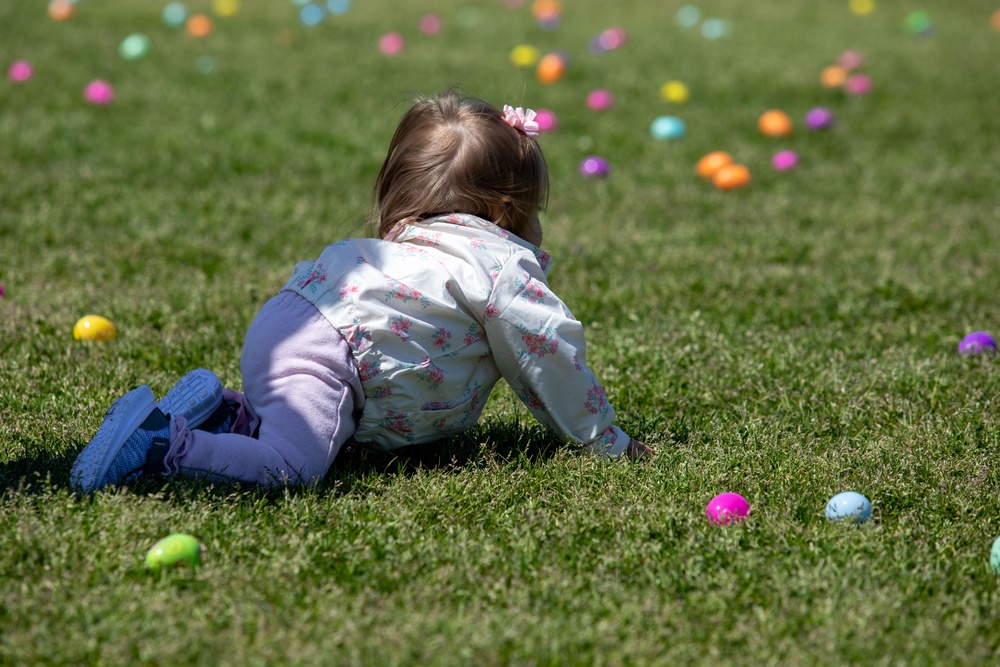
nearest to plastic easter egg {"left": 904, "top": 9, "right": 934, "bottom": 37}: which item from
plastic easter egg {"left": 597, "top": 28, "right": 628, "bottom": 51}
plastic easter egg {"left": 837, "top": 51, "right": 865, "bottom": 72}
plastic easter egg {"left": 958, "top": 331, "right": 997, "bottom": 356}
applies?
plastic easter egg {"left": 837, "top": 51, "right": 865, "bottom": 72}

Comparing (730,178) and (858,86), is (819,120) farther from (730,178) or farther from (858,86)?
(730,178)

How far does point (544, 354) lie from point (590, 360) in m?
1.07

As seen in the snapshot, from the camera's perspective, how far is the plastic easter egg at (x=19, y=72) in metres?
7.86

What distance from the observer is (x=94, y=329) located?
14.0 feet

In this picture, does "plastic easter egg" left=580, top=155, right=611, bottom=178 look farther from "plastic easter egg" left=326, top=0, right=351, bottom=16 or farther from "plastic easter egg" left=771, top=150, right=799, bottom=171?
"plastic easter egg" left=326, top=0, right=351, bottom=16

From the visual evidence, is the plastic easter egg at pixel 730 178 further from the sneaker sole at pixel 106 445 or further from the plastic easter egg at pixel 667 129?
the sneaker sole at pixel 106 445

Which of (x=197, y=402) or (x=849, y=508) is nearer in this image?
(x=849, y=508)

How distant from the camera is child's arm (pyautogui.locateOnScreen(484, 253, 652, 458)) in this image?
10.4ft

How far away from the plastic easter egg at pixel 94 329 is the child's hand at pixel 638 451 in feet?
6.89

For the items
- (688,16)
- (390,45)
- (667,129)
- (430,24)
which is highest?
(390,45)

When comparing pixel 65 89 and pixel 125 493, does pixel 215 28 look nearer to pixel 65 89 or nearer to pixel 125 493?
pixel 65 89

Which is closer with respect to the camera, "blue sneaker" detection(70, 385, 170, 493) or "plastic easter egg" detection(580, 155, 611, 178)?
"blue sneaker" detection(70, 385, 170, 493)

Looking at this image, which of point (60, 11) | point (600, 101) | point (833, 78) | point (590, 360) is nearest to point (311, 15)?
point (60, 11)

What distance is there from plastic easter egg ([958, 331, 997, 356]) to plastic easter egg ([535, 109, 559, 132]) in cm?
341
